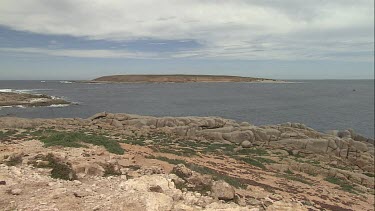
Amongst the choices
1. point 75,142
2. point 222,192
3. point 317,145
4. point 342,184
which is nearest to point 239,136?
point 317,145

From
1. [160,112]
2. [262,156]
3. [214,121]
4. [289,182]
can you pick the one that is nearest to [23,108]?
[160,112]

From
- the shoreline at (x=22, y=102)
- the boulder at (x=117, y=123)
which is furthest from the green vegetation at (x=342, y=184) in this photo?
the shoreline at (x=22, y=102)

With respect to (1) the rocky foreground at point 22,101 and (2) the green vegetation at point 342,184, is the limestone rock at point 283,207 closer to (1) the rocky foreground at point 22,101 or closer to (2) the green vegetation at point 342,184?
(2) the green vegetation at point 342,184

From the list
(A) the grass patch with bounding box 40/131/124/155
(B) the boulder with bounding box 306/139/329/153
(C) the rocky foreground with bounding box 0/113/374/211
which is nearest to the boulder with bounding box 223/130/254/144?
(C) the rocky foreground with bounding box 0/113/374/211

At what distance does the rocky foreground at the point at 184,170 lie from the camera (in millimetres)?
12297

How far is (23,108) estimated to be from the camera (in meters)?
69.3

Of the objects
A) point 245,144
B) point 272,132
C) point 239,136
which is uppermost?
point 272,132

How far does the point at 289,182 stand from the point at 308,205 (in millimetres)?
6015

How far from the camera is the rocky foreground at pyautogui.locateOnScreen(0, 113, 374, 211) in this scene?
12.3m

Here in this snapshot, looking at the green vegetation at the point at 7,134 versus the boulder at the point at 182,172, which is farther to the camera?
the green vegetation at the point at 7,134

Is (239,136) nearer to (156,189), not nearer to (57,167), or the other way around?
(156,189)

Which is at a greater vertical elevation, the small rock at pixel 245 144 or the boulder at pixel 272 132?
the boulder at pixel 272 132

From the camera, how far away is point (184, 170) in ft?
50.7

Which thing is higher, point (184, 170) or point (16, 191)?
point (16, 191)
